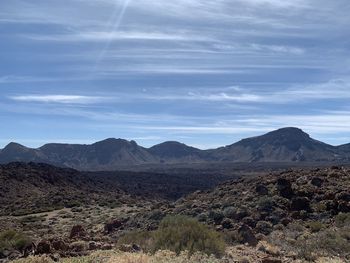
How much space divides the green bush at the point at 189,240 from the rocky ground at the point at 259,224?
20.0 inches

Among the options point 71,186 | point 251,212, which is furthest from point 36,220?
point 71,186

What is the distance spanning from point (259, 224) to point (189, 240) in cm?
822

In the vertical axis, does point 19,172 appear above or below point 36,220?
above

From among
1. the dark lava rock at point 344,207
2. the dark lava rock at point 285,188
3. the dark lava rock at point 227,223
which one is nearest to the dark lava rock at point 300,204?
the dark lava rock at point 285,188

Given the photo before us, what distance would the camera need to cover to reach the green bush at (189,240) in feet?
52.5

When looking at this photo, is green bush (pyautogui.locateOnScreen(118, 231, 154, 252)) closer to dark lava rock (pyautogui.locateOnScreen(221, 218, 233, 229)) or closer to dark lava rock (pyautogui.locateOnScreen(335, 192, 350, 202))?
dark lava rock (pyautogui.locateOnScreen(221, 218, 233, 229))

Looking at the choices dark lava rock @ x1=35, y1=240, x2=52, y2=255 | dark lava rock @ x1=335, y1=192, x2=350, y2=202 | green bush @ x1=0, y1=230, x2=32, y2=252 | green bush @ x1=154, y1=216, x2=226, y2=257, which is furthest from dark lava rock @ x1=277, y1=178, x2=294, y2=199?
dark lava rock @ x1=35, y1=240, x2=52, y2=255

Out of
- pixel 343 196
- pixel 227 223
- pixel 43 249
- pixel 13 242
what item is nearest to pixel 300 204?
pixel 343 196

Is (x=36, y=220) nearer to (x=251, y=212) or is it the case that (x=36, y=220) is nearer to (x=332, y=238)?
(x=251, y=212)

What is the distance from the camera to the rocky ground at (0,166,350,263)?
1628 cm

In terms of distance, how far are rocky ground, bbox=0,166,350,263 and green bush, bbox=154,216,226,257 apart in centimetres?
51

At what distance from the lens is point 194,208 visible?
30188mm

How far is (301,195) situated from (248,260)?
573 inches

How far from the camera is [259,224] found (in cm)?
2388
